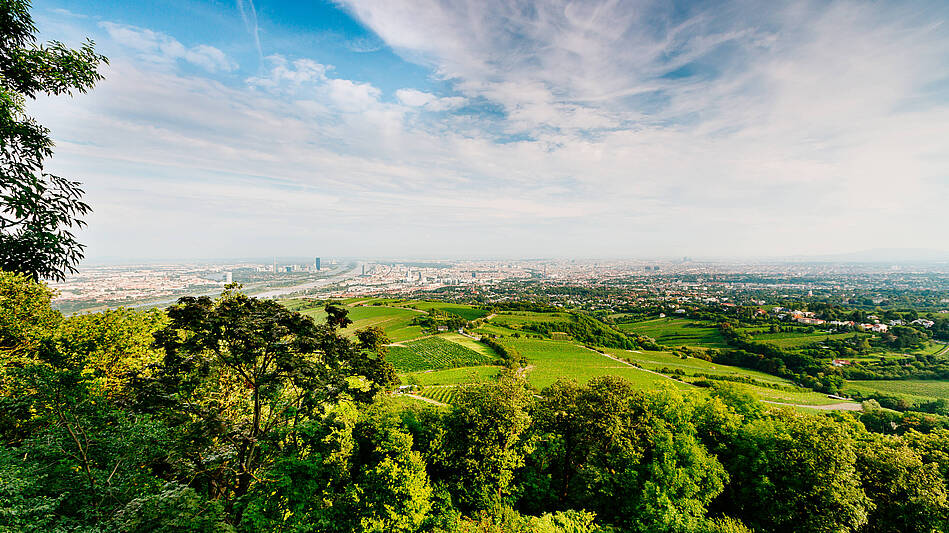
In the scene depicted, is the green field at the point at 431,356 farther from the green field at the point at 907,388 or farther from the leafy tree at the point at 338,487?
the green field at the point at 907,388

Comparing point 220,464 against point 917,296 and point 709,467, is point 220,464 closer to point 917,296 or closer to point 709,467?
point 709,467

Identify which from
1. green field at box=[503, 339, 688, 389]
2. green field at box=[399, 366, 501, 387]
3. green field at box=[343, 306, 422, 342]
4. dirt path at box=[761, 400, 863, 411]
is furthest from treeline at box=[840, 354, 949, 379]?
green field at box=[343, 306, 422, 342]

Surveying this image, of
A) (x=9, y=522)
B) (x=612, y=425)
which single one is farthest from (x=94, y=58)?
(x=612, y=425)

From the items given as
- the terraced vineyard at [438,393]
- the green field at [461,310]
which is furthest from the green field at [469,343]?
the terraced vineyard at [438,393]

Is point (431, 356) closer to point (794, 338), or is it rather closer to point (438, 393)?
point (438, 393)

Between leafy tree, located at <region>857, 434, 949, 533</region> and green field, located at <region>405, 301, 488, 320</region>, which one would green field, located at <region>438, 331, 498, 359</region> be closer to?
green field, located at <region>405, 301, 488, 320</region>
